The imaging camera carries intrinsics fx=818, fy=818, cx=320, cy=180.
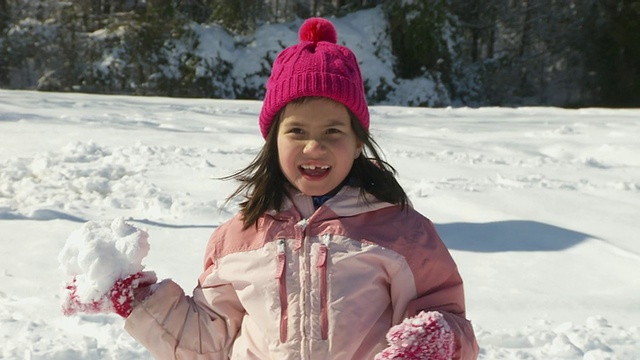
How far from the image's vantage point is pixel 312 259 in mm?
1930

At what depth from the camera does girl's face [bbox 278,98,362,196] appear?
196 centimetres

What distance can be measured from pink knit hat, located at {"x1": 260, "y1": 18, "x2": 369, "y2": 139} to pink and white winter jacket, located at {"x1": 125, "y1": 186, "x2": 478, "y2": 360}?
23cm

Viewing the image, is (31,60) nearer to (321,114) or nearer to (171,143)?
(171,143)

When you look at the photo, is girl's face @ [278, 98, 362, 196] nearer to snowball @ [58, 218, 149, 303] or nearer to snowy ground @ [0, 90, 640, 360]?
snowball @ [58, 218, 149, 303]

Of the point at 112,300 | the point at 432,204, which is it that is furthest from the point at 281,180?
the point at 432,204

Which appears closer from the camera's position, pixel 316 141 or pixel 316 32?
pixel 316 141

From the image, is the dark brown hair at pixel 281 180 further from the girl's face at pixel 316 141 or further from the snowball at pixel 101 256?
the snowball at pixel 101 256

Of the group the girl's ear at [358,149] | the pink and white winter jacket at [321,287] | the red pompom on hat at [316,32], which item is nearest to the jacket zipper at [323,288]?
the pink and white winter jacket at [321,287]

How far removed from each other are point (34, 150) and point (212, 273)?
16.3 feet

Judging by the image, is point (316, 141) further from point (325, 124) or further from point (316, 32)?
point (316, 32)

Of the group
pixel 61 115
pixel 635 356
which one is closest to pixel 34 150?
pixel 61 115

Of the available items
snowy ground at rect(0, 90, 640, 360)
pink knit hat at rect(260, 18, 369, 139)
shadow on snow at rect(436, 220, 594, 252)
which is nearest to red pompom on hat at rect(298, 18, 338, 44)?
pink knit hat at rect(260, 18, 369, 139)

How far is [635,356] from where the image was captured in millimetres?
3242

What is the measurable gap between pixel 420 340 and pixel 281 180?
1.89 ft
